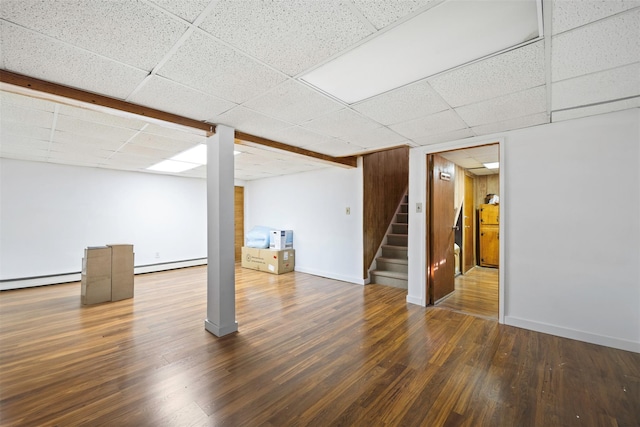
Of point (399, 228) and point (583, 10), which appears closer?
point (583, 10)

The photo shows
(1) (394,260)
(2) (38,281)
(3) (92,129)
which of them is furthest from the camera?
(1) (394,260)

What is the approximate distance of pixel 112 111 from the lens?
2250 mm

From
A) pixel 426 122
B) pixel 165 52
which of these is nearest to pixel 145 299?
pixel 165 52

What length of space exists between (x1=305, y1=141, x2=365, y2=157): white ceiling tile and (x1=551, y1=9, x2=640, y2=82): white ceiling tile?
228 centimetres

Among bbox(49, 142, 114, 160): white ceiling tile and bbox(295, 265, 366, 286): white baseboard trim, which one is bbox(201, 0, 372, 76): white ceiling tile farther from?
bbox(295, 265, 366, 286): white baseboard trim

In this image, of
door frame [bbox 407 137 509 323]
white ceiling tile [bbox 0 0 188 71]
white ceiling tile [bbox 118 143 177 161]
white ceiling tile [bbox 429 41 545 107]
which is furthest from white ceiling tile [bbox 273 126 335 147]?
white ceiling tile [bbox 118 143 177 161]

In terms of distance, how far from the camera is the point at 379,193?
17.7ft

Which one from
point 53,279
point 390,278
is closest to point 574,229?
point 390,278

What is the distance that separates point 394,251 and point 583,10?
14.2 ft

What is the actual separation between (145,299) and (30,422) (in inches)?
99.4

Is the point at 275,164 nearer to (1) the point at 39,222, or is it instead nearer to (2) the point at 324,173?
(2) the point at 324,173

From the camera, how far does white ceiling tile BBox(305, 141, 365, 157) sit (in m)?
3.69

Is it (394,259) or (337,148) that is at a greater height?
(337,148)

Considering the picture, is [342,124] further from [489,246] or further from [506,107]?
[489,246]
